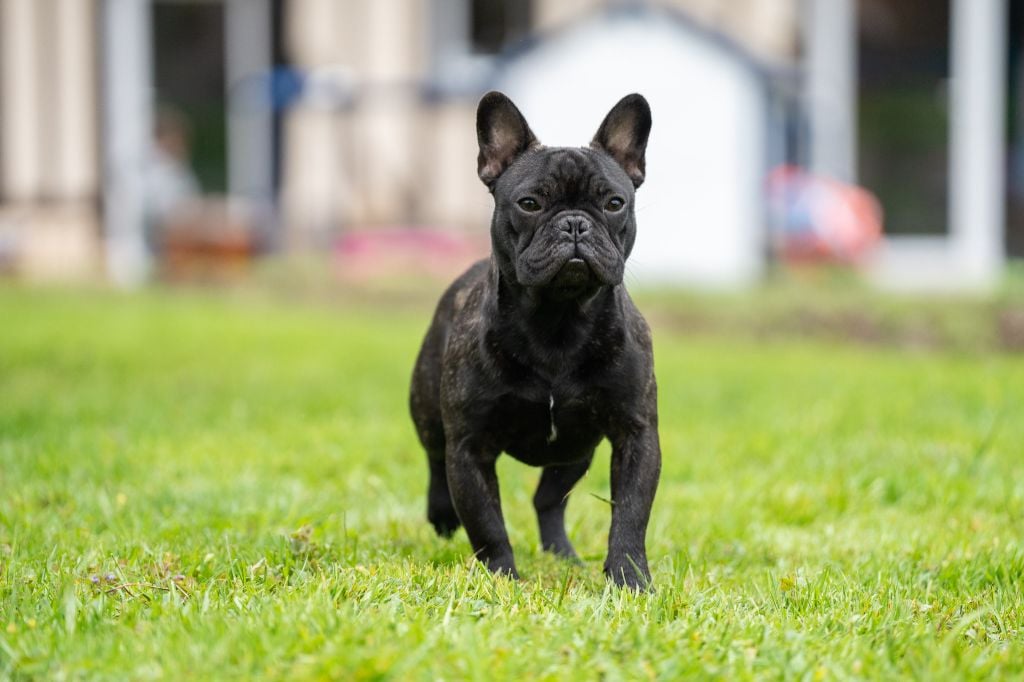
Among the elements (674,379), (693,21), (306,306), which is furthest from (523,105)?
(674,379)

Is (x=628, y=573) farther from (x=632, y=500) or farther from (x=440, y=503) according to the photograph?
(x=440, y=503)

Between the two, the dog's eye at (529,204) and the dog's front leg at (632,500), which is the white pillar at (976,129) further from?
the dog's eye at (529,204)

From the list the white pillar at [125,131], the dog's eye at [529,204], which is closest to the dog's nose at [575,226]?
the dog's eye at [529,204]

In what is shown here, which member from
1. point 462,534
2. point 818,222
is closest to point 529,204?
point 462,534

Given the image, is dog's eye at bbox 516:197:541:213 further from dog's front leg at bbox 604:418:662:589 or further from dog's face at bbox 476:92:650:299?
dog's front leg at bbox 604:418:662:589

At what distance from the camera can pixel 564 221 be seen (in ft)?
13.0

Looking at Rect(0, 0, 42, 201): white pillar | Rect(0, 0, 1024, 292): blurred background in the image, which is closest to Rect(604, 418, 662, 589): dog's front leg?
Rect(0, 0, 1024, 292): blurred background

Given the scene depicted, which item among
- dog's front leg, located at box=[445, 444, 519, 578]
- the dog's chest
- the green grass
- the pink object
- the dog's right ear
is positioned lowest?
the green grass

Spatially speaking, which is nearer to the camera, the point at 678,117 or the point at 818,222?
the point at 818,222

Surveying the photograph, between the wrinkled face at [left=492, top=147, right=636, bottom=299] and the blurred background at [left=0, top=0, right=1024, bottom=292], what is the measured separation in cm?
897

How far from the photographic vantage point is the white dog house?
13.7 metres

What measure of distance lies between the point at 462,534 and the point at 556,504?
17.8 inches

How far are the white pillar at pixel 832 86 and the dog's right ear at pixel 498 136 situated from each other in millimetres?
11132

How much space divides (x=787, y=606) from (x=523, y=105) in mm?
10583
